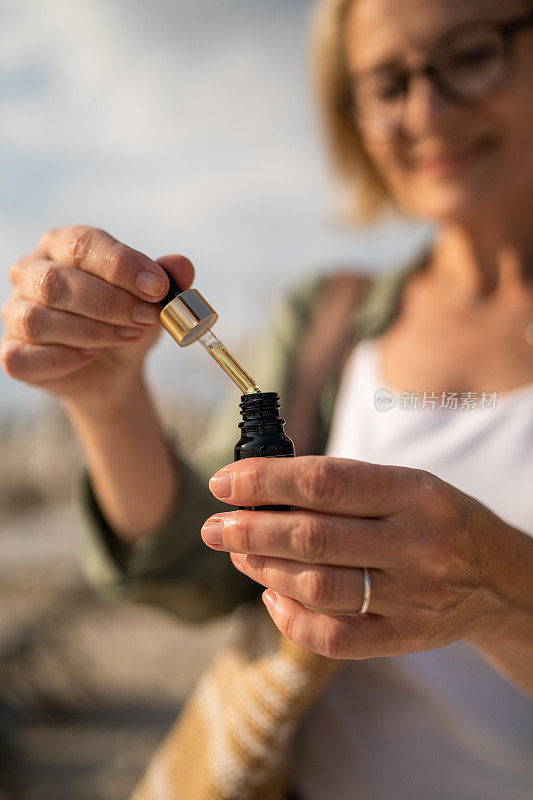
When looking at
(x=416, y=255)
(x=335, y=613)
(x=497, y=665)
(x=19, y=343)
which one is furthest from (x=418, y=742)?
(x=416, y=255)

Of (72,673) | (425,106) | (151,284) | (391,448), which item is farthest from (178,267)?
(72,673)

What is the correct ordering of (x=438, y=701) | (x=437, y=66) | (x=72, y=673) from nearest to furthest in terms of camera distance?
1. (x=438, y=701)
2. (x=437, y=66)
3. (x=72, y=673)

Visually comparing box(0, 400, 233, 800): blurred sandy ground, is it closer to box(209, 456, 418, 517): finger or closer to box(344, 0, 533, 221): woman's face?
box(344, 0, 533, 221): woman's face

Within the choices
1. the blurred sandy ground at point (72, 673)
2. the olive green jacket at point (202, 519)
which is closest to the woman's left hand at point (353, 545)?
the olive green jacket at point (202, 519)

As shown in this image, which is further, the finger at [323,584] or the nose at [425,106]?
the nose at [425,106]

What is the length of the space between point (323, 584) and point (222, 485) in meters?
0.10

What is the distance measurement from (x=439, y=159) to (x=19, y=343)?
0.73 metres

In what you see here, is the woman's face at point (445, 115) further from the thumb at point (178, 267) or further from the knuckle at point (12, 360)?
the knuckle at point (12, 360)

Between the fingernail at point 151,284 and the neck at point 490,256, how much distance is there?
0.71 meters

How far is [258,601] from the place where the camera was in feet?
3.65

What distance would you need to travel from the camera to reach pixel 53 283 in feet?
1.92

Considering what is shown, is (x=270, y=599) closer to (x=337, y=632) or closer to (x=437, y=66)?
(x=337, y=632)

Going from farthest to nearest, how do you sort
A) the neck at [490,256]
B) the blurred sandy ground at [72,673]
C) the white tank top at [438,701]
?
the blurred sandy ground at [72,673] → the neck at [490,256] → the white tank top at [438,701]

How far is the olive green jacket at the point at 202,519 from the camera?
0.99m
